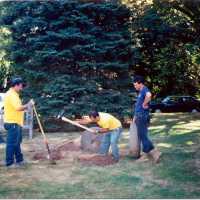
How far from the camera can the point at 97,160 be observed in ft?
28.8

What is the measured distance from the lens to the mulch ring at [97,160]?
28.6ft

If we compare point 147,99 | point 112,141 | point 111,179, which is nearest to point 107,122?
point 112,141

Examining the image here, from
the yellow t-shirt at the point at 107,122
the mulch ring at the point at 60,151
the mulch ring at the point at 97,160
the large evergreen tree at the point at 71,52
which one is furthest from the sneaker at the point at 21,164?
the large evergreen tree at the point at 71,52

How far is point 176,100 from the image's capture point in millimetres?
27016

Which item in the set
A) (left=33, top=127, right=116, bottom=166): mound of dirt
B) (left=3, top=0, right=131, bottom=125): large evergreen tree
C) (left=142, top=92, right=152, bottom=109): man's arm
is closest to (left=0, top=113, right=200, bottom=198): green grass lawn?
(left=33, top=127, right=116, bottom=166): mound of dirt

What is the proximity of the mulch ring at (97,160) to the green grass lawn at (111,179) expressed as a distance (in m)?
0.17

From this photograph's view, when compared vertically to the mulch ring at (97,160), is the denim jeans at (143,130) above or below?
above

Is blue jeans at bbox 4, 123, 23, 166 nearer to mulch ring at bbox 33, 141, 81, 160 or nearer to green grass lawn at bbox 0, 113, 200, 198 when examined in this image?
green grass lawn at bbox 0, 113, 200, 198

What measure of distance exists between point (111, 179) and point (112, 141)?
4.78 ft

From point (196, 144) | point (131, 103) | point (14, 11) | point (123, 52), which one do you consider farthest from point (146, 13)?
point (196, 144)

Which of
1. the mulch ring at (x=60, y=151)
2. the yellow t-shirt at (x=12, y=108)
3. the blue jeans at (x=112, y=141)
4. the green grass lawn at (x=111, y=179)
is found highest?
the yellow t-shirt at (x=12, y=108)

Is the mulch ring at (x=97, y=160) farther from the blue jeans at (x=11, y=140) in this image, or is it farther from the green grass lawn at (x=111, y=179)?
the blue jeans at (x=11, y=140)

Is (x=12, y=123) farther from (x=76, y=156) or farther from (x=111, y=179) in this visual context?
(x=111, y=179)

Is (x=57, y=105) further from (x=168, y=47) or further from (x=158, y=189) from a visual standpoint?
(x=158, y=189)
